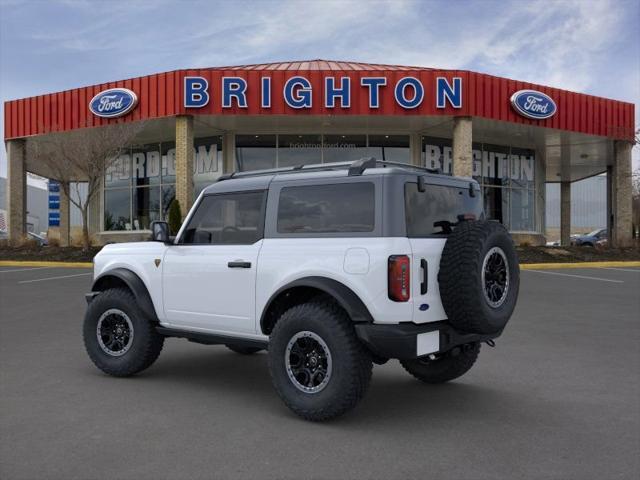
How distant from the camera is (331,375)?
172 inches

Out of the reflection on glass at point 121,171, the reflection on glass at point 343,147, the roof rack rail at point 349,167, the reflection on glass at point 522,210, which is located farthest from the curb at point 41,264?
the reflection on glass at point 522,210

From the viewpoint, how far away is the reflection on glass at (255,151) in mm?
26188

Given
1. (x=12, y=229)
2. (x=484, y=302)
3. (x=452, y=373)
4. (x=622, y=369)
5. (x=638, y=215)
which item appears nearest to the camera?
(x=484, y=302)

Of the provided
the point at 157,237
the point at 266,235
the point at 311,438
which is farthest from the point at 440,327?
the point at 157,237

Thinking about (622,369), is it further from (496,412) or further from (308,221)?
(308,221)

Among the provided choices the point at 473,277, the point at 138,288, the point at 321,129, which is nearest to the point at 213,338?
the point at 138,288

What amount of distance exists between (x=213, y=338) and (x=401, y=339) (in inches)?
74.4

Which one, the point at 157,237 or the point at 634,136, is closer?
the point at 157,237

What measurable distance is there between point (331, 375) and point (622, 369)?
11.6 feet

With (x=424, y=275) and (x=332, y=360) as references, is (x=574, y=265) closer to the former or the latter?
(x=424, y=275)

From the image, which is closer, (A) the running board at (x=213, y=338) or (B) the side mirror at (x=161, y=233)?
(A) the running board at (x=213, y=338)

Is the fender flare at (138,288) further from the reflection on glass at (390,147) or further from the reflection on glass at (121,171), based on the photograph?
the reflection on glass at (121,171)

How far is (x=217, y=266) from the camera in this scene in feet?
17.1

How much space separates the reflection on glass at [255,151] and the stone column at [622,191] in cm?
1540
